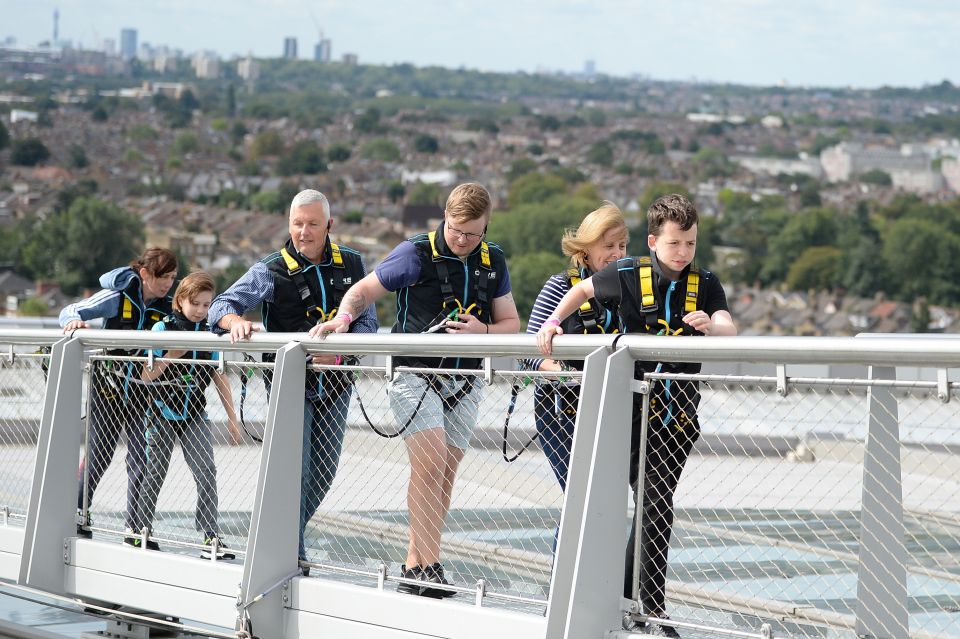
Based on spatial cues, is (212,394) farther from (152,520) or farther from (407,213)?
(407,213)

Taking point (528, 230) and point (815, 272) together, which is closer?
point (528, 230)

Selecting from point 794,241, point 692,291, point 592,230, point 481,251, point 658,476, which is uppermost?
point 794,241

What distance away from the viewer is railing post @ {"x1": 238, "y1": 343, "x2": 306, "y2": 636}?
473cm

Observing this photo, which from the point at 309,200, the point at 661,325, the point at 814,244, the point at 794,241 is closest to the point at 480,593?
the point at 661,325

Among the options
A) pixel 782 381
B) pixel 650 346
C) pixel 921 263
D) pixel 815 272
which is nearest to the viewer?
pixel 782 381

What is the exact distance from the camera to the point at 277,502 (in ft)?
15.7

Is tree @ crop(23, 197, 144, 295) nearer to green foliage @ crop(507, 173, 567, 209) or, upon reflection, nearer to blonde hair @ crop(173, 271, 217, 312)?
green foliage @ crop(507, 173, 567, 209)

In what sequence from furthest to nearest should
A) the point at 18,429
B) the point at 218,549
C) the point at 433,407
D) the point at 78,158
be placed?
the point at 78,158 → the point at 18,429 → the point at 218,549 → the point at 433,407

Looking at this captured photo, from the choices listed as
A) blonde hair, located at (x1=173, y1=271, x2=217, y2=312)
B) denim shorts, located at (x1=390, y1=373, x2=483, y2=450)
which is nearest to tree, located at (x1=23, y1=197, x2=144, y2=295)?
blonde hair, located at (x1=173, y1=271, x2=217, y2=312)

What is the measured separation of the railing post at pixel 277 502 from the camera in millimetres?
4727

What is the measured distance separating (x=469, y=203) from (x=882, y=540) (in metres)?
1.87

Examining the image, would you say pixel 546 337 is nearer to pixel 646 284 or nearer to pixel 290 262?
pixel 646 284

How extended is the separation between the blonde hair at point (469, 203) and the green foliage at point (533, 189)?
176 m

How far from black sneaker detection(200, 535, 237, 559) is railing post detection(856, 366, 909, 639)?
93.1 inches
